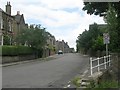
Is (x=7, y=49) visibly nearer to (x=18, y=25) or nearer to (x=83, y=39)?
(x=18, y=25)

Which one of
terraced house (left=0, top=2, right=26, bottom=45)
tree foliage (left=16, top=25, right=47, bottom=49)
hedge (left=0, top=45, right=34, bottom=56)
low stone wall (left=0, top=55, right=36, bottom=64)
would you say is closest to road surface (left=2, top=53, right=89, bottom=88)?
hedge (left=0, top=45, right=34, bottom=56)

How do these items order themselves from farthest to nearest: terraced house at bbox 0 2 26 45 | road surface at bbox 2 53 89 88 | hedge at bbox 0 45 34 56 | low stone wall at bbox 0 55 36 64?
Answer: terraced house at bbox 0 2 26 45
low stone wall at bbox 0 55 36 64
hedge at bbox 0 45 34 56
road surface at bbox 2 53 89 88

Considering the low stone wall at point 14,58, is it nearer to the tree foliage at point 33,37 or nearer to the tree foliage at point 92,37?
the tree foliage at point 33,37

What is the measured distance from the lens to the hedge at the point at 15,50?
139 ft

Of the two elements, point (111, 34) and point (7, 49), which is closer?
point (111, 34)

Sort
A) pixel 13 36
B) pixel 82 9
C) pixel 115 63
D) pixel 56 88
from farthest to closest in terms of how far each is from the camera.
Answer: pixel 13 36, pixel 82 9, pixel 115 63, pixel 56 88

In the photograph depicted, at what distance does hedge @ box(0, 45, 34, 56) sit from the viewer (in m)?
42.4

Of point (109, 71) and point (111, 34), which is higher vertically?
point (111, 34)

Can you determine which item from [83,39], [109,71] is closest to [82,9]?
[109,71]

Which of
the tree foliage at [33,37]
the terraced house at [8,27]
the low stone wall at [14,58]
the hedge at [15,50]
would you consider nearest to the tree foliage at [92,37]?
the tree foliage at [33,37]

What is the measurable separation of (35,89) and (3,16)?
44645mm

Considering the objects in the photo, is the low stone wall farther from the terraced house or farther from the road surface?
the road surface

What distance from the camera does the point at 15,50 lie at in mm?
46906

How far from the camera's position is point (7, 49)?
141 feet
